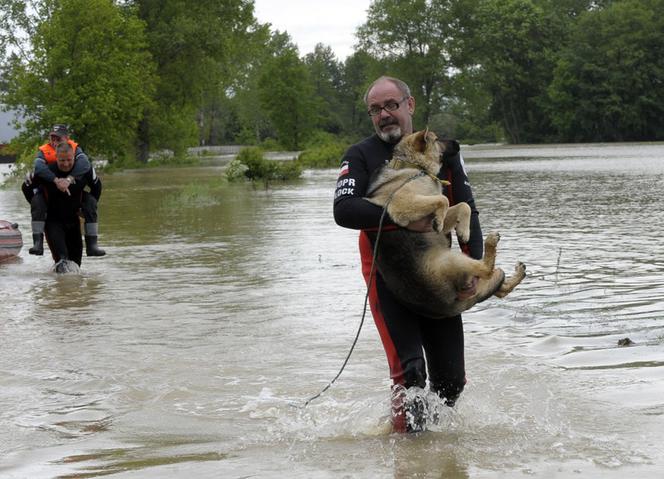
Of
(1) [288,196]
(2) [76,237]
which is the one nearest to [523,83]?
(1) [288,196]

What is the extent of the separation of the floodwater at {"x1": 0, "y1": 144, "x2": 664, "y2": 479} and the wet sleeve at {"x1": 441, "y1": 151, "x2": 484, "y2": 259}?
3.21 feet

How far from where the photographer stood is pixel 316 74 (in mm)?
155250

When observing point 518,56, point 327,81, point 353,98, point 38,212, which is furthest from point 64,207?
point 327,81

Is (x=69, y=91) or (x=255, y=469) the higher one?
(x=69, y=91)

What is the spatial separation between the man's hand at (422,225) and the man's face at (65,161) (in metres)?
8.38

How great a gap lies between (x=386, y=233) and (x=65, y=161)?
8.36 metres

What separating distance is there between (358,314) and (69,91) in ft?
127

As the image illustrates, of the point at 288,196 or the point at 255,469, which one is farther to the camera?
the point at 288,196

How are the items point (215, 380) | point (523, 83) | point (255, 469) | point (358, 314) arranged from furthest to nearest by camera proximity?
point (523, 83) < point (358, 314) < point (215, 380) < point (255, 469)

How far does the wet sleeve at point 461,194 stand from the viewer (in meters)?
5.83

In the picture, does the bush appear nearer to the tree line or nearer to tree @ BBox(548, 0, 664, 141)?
the tree line

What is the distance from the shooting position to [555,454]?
5.55 m

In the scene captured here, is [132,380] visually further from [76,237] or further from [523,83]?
[523,83]

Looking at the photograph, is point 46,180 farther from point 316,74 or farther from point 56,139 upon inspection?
point 316,74
